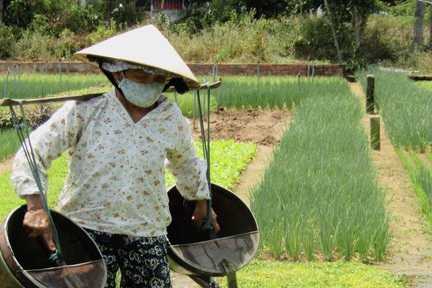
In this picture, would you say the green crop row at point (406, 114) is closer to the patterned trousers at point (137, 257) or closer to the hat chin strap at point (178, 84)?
the hat chin strap at point (178, 84)

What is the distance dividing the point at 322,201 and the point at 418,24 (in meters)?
19.3

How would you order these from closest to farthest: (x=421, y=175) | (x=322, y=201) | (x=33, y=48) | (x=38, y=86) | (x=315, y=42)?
(x=322, y=201), (x=421, y=175), (x=38, y=86), (x=315, y=42), (x=33, y=48)

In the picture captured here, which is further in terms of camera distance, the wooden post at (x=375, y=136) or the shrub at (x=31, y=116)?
the shrub at (x=31, y=116)

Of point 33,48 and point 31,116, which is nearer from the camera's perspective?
point 31,116

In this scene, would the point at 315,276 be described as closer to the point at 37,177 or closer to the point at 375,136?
the point at 37,177

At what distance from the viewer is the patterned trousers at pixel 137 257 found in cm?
289

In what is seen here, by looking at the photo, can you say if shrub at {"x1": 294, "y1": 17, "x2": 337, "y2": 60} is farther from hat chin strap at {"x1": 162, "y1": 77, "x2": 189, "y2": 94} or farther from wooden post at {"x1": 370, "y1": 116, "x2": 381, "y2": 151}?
hat chin strap at {"x1": 162, "y1": 77, "x2": 189, "y2": 94}

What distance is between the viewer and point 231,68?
2125 cm

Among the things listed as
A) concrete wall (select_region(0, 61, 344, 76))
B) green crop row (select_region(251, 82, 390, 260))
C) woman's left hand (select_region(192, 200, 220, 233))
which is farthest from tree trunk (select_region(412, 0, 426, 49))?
woman's left hand (select_region(192, 200, 220, 233))

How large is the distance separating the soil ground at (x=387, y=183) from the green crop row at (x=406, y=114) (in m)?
0.24

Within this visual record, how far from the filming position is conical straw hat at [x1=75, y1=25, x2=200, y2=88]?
284cm

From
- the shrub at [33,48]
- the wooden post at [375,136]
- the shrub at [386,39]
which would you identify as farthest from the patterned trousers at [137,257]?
the shrub at [33,48]

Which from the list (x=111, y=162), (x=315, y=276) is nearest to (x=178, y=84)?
(x=111, y=162)

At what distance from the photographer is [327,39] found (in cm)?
2375
